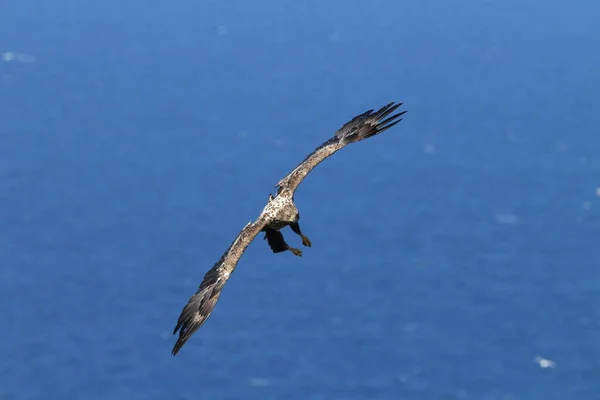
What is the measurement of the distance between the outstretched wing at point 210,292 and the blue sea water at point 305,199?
330ft

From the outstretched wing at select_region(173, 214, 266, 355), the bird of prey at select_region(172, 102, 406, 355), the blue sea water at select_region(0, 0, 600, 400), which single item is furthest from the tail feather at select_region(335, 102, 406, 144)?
the blue sea water at select_region(0, 0, 600, 400)

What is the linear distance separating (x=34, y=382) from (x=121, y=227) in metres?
25.1

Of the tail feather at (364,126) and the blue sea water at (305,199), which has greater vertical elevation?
the blue sea water at (305,199)

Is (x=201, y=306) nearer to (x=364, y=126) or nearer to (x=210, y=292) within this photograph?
(x=210, y=292)

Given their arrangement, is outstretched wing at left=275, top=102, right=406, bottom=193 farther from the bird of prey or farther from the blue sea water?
the blue sea water

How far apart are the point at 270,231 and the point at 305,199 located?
11642cm

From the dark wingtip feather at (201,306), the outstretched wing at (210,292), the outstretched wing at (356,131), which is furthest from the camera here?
the outstretched wing at (356,131)

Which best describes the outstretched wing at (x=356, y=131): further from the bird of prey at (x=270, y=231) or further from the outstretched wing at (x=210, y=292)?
the outstretched wing at (x=210, y=292)

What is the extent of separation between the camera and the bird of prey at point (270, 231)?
3684 cm

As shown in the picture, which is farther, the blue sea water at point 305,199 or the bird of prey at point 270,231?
the blue sea water at point 305,199

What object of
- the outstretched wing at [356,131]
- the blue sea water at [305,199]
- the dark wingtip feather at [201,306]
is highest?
the blue sea water at [305,199]

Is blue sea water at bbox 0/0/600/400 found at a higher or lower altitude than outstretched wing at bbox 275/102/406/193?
higher

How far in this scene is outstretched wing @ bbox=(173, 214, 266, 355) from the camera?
36.4 m

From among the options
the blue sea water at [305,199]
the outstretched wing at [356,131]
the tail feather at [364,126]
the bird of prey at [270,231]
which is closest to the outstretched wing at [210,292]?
the bird of prey at [270,231]
